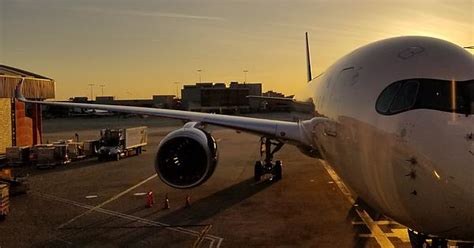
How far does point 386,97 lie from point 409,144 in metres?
1.06

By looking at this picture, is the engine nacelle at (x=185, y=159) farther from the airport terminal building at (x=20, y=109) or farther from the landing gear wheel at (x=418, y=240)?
the airport terminal building at (x=20, y=109)

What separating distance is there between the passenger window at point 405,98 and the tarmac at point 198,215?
478 cm

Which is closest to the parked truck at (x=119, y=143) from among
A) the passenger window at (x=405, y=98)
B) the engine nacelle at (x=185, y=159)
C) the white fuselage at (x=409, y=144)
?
the engine nacelle at (x=185, y=159)

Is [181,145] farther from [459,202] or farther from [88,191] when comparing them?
[459,202]

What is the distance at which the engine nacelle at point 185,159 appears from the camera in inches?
483

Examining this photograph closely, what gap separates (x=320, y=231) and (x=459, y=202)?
6.30m

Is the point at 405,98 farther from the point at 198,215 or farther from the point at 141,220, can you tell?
the point at 141,220

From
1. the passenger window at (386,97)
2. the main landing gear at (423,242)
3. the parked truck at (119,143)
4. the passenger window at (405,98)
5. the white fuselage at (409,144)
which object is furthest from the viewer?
the parked truck at (119,143)

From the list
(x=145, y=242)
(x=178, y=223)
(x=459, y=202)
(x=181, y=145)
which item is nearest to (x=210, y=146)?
(x=181, y=145)

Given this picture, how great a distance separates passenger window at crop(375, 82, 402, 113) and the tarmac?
4564 millimetres

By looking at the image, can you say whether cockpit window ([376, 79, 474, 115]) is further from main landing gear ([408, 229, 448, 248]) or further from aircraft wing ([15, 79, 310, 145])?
aircraft wing ([15, 79, 310, 145])

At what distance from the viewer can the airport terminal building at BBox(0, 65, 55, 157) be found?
24.6m

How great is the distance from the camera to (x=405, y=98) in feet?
20.1

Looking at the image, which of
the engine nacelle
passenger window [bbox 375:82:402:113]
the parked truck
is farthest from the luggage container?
passenger window [bbox 375:82:402:113]
